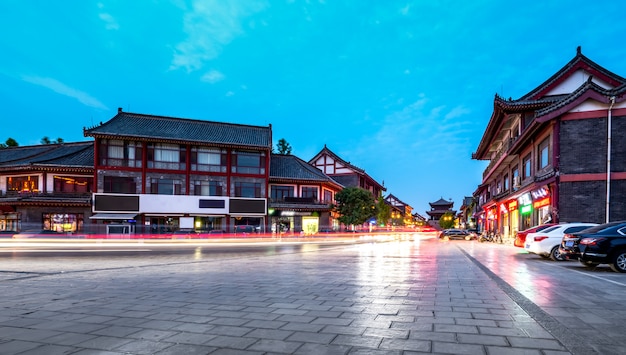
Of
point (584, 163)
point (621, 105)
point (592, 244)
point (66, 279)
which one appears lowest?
point (66, 279)

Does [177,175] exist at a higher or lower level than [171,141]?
lower

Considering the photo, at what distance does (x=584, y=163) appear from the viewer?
21156 millimetres

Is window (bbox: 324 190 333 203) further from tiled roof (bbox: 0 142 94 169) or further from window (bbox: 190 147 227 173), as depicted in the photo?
tiled roof (bbox: 0 142 94 169)

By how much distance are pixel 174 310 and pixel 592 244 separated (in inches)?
450

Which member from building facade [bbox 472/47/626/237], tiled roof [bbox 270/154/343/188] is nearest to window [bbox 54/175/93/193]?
tiled roof [bbox 270/154/343/188]

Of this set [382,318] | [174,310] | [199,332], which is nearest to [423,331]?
[382,318]

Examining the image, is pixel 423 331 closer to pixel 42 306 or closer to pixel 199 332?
pixel 199 332

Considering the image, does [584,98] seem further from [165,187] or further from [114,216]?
[114,216]

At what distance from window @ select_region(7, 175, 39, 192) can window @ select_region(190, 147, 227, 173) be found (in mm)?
14571

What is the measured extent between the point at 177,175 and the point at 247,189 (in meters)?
7.36

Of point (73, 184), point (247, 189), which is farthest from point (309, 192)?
point (73, 184)

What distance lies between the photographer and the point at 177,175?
132ft

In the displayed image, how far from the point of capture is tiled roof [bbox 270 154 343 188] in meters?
45.7

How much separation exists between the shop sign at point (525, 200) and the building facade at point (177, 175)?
23520 millimetres
